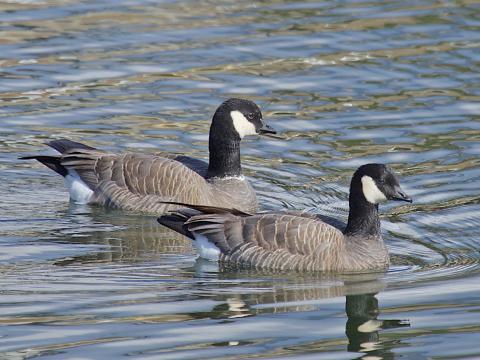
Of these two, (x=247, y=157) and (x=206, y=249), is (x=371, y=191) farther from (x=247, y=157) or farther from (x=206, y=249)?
(x=247, y=157)

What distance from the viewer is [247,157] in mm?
17953

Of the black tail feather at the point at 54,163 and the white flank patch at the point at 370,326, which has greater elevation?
the black tail feather at the point at 54,163

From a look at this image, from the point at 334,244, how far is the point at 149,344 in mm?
3340

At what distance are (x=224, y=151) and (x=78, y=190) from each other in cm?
186

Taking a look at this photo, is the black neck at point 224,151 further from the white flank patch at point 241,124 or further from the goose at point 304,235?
the goose at point 304,235

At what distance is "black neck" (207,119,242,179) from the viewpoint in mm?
16062

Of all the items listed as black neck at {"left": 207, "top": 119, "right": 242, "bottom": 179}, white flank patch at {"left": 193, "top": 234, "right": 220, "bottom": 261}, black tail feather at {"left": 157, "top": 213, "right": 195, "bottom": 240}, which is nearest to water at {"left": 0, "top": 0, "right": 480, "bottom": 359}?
white flank patch at {"left": 193, "top": 234, "right": 220, "bottom": 261}

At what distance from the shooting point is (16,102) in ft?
63.3

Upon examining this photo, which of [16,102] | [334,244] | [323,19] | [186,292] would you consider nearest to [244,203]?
[334,244]

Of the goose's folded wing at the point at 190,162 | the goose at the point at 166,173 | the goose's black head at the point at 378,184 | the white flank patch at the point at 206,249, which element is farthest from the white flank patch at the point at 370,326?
the goose's folded wing at the point at 190,162

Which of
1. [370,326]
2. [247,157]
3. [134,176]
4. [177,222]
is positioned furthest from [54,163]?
[370,326]

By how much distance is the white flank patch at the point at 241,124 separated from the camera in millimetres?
15945

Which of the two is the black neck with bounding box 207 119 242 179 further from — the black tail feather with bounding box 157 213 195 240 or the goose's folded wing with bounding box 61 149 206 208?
the black tail feather with bounding box 157 213 195 240

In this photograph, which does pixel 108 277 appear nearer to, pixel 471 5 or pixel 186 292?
pixel 186 292
